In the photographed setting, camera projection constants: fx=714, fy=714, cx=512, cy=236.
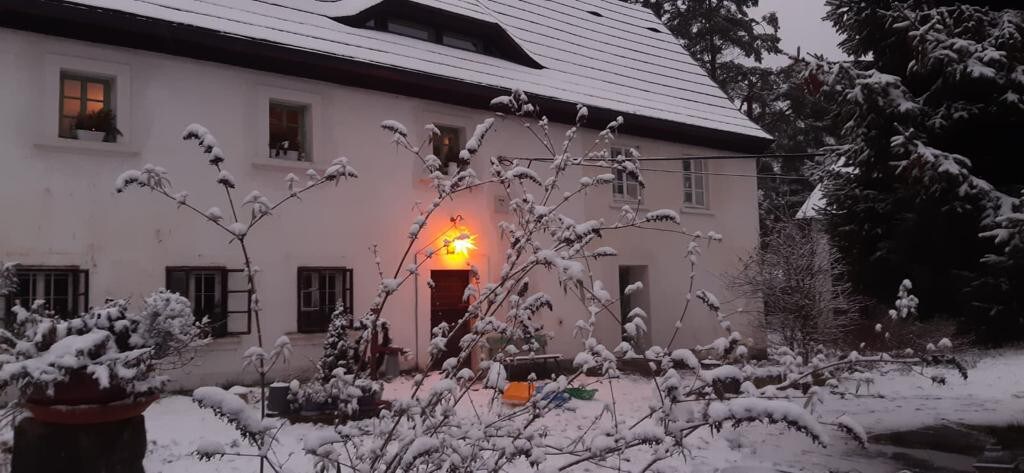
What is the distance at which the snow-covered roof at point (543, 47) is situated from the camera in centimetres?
1085

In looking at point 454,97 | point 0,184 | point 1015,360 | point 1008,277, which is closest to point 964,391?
point 1015,360

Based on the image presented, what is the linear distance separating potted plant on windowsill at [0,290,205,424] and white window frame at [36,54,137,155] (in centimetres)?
619

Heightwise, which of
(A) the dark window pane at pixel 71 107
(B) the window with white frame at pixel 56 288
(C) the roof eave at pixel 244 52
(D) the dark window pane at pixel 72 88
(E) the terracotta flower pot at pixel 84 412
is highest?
(C) the roof eave at pixel 244 52

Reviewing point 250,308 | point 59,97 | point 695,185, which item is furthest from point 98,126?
point 695,185

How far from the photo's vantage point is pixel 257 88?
35.4 feet

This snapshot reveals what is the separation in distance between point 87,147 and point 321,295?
375cm

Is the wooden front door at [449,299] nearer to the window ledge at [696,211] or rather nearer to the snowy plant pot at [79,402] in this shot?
the window ledge at [696,211]

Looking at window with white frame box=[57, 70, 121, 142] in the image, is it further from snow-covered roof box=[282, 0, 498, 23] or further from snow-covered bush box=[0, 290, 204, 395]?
snow-covered bush box=[0, 290, 204, 395]

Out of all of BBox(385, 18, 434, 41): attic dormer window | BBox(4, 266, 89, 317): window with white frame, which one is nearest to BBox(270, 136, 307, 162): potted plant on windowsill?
BBox(4, 266, 89, 317): window with white frame

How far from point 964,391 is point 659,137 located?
7534mm

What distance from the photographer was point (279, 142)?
36.3 feet

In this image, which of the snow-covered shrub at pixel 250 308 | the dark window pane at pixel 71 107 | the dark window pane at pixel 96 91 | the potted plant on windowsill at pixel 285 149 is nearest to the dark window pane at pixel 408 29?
the potted plant on windowsill at pixel 285 149

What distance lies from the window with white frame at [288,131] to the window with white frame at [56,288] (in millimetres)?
3127

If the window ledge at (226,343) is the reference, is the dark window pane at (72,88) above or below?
above
